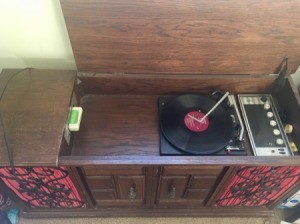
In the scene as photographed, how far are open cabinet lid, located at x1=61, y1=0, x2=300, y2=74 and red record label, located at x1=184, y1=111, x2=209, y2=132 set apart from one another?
17cm

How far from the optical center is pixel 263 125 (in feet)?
3.49

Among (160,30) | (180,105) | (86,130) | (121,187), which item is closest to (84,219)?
(121,187)

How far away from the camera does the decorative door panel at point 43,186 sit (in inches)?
35.1

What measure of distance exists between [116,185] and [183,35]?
0.61 metres

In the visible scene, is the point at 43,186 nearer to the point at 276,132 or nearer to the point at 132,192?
the point at 132,192

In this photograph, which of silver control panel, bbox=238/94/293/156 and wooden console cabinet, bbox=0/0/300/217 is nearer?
wooden console cabinet, bbox=0/0/300/217

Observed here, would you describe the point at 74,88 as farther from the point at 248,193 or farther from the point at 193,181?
the point at 248,193

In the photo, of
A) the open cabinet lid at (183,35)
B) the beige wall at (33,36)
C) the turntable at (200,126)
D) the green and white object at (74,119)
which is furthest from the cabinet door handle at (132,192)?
the beige wall at (33,36)

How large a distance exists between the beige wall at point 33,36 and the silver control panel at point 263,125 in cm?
76

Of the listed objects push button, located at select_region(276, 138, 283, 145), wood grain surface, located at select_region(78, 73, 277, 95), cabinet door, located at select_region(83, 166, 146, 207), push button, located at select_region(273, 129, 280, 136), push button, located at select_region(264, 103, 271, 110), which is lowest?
cabinet door, located at select_region(83, 166, 146, 207)

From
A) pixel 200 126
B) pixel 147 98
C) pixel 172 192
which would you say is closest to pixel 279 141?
pixel 200 126

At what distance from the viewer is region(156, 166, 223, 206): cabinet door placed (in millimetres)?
928

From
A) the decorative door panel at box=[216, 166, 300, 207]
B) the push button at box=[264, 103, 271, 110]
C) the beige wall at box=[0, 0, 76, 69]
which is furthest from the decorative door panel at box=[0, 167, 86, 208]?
the push button at box=[264, 103, 271, 110]

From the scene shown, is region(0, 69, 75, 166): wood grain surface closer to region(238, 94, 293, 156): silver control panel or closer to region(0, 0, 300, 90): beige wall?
region(0, 0, 300, 90): beige wall
